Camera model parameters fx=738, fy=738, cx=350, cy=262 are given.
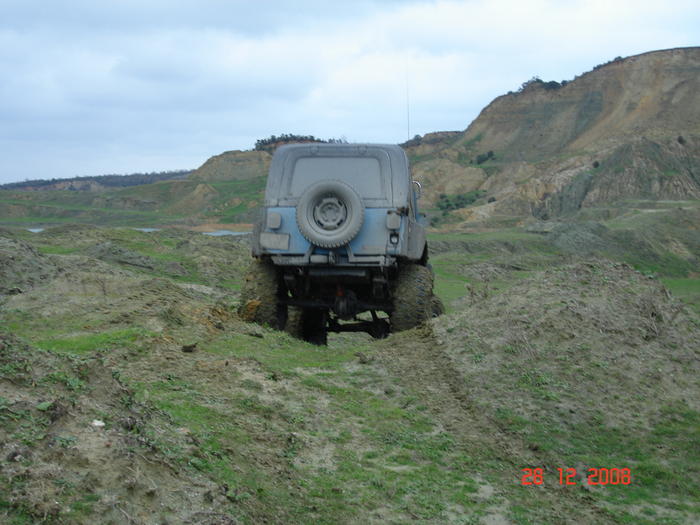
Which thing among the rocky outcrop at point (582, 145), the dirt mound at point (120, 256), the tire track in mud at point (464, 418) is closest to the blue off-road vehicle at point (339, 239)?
the tire track in mud at point (464, 418)

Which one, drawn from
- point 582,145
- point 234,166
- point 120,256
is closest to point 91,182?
point 234,166

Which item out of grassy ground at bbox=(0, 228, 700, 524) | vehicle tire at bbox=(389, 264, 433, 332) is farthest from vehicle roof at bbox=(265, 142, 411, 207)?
grassy ground at bbox=(0, 228, 700, 524)

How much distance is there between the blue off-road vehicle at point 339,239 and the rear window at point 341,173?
0.01 m

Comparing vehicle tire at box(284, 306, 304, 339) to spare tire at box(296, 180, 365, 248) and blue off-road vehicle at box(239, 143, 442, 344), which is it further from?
spare tire at box(296, 180, 365, 248)

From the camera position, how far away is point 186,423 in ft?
17.5

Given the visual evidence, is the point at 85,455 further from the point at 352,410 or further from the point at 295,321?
the point at 295,321

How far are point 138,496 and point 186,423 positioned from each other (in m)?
1.51

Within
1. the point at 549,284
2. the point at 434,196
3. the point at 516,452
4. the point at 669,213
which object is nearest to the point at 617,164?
the point at 669,213

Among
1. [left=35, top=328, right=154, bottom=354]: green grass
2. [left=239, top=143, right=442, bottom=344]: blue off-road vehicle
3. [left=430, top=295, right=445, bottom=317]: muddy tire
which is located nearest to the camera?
[left=35, top=328, right=154, bottom=354]: green grass

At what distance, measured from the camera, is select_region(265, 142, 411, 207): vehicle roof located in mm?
10219

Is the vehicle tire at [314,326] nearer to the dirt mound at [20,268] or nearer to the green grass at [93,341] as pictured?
the green grass at [93,341]

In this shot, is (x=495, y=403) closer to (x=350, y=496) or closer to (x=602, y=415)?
(x=602, y=415)
